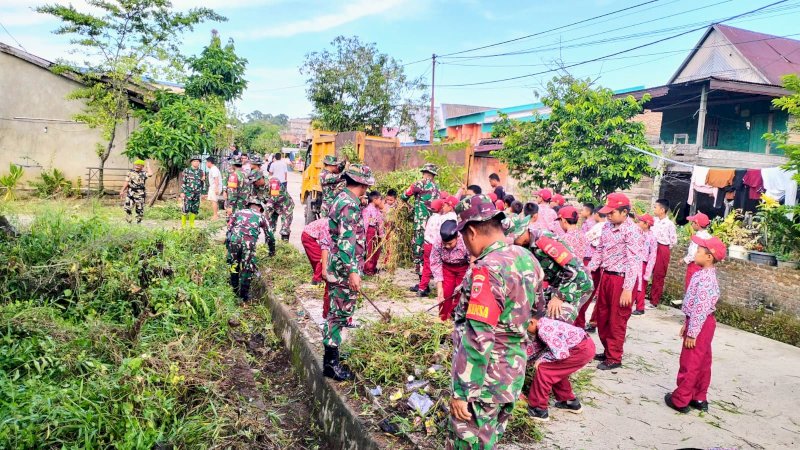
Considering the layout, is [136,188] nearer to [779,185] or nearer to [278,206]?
[278,206]

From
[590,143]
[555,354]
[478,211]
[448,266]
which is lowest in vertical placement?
[555,354]

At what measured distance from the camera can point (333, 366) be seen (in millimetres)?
4844

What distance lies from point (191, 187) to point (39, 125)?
28.0ft

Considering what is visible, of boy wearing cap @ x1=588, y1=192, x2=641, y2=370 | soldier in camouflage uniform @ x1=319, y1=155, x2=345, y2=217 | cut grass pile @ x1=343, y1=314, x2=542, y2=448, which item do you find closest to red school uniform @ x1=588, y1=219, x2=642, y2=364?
boy wearing cap @ x1=588, y1=192, x2=641, y2=370

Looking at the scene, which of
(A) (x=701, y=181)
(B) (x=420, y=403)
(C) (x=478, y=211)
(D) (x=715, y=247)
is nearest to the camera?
(C) (x=478, y=211)

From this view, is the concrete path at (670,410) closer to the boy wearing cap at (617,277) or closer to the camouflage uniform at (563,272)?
the boy wearing cap at (617,277)

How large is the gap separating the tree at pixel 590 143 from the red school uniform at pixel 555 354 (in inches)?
294

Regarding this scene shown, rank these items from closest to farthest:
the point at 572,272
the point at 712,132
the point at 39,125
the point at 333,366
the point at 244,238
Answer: the point at 572,272
the point at 333,366
the point at 244,238
the point at 39,125
the point at 712,132

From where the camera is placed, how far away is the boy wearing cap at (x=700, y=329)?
462cm

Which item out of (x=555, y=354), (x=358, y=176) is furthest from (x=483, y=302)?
(x=358, y=176)

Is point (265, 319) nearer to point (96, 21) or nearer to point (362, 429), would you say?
point (362, 429)

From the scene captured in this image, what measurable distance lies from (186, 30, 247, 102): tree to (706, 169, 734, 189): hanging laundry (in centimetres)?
1516

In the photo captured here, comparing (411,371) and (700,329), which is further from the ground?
(700,329)

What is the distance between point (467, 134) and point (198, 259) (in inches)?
950
